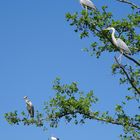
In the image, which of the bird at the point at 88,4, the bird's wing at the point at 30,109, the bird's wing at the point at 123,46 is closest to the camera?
the bird's wing at the point at 123,46

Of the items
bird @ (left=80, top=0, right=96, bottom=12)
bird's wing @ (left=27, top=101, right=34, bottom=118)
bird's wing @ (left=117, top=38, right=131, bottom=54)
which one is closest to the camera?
bird's wing @ (left=117, top=38, right=131, bottom=54)

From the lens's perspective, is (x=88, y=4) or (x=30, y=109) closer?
(x=88, y=4)

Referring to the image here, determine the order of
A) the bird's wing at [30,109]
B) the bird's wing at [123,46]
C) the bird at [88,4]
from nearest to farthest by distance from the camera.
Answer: the bird's wing at [123,46] → the bird at [88,4] → the bird's wing at [30,109]

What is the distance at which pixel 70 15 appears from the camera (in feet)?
103

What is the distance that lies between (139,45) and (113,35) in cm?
154

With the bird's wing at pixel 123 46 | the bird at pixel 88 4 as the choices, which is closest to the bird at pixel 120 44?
the bird's wing at pixel 123 46

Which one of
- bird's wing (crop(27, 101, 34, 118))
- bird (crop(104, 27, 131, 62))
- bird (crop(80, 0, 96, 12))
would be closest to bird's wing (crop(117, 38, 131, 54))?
bird (crop(104, 27, 131, 62))

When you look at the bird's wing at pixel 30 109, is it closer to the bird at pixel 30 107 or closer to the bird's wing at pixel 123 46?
the bird at pixel 30 107

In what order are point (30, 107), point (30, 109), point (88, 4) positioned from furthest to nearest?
point (30, 107)
point (30, 109)
point (88, 4)

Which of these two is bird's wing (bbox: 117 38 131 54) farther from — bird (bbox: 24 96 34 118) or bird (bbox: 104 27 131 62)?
bird (bbox: 24 96 34 118)

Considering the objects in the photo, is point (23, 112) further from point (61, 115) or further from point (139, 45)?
point (139, 45)

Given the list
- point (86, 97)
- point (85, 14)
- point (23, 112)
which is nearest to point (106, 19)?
point (85, 14)

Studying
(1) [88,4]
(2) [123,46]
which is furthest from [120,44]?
(1) [88,4]

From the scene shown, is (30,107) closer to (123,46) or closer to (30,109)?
(30,109)
